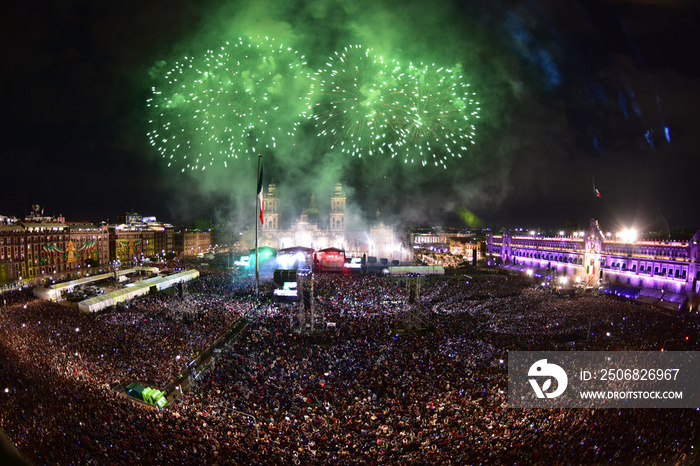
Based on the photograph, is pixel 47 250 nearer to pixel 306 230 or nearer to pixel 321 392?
pixel 306 230

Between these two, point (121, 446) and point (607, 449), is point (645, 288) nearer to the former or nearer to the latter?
point (607, 449)

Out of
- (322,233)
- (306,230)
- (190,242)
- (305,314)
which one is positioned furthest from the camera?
(190,242)

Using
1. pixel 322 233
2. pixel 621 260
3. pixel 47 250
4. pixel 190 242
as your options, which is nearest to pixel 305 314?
pixel 621 260

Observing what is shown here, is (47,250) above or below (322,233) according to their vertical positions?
below

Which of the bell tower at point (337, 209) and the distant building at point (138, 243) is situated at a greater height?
the bell tower at point (337, 209)

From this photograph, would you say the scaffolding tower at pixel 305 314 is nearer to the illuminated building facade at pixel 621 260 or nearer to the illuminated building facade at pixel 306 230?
the illuminated building facade at pixel 621 260

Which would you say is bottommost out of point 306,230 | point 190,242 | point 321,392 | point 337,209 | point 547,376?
point 321,392

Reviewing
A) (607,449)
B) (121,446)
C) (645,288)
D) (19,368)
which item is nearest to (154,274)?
(19,368)

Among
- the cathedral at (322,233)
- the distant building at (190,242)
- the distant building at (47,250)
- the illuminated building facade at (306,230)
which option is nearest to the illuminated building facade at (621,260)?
the cathedral at (322,233)
